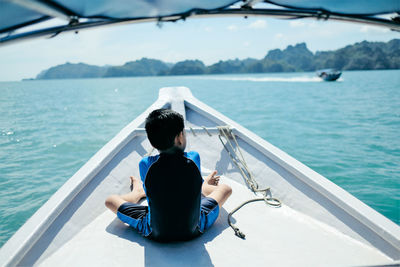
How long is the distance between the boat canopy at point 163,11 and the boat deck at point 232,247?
3.69 ft

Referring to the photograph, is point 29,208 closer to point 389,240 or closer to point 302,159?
point 389,240

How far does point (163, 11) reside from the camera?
1310mm

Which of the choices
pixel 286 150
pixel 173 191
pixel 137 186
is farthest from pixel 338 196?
pixel 286 150

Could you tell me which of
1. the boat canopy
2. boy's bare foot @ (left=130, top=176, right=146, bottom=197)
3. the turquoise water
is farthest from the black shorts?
the turquoise water

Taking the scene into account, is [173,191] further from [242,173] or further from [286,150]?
[286,150]

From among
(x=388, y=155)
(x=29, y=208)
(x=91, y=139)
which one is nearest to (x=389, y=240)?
(x=29, y=208)

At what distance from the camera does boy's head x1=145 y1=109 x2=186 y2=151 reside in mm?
1330

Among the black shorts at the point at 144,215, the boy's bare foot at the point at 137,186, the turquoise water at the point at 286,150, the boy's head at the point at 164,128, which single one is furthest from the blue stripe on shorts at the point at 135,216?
the turquoise water at the point at 286,150

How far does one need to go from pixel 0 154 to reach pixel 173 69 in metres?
112

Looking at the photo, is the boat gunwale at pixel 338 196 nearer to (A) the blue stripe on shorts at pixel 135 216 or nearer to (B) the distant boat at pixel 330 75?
(A) the blue stripe on shorts at pixel 135 216

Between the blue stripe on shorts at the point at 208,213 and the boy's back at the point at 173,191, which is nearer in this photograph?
the boy's back at the point at 173,191

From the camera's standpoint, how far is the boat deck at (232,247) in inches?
54.3

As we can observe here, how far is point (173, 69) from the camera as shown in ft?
383

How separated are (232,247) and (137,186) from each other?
92 cm
